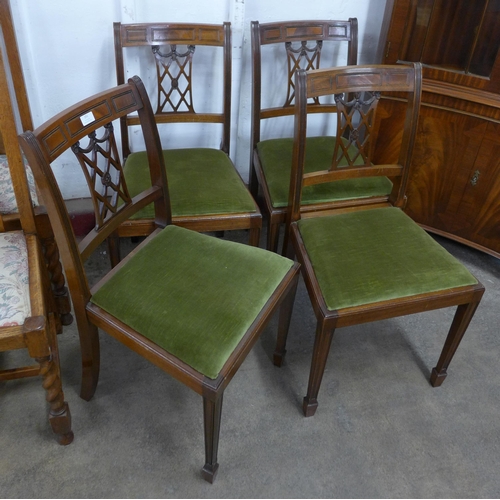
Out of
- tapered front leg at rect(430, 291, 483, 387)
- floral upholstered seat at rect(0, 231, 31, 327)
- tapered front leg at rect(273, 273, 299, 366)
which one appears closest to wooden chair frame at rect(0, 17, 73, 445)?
floral upholstered seat at rect(0, 231, 31, 327)

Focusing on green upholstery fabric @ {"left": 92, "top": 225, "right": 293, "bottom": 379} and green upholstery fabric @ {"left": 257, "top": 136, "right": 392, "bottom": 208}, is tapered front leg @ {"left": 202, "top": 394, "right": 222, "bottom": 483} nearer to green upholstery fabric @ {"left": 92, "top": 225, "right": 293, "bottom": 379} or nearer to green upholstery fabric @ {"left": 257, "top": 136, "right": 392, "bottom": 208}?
green upholstery fabric @ {"left": 92, "top": 225, "right": 293, "bottom": 379}

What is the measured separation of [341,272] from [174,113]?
0.97 m

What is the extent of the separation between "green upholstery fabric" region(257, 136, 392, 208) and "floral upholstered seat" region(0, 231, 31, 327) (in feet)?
2.72

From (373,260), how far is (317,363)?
0.34m

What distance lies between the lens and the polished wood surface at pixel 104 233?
1062 mm

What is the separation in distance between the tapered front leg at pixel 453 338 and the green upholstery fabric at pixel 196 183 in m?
0.75

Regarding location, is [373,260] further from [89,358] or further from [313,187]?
[89,358]

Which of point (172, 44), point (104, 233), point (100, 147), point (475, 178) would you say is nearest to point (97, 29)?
point (172, 44)

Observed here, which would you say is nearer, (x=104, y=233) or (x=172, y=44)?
(x=104, y=233)

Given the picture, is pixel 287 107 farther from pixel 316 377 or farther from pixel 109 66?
pixel 316 377

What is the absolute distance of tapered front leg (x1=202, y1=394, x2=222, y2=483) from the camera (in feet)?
3.69

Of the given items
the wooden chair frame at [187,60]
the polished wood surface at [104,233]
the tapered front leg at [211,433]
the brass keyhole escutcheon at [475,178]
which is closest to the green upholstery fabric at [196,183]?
the wooden chair frame at [187,60]

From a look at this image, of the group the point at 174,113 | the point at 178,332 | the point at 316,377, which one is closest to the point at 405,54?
the point at 174,113

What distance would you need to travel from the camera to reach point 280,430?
4.79ft
